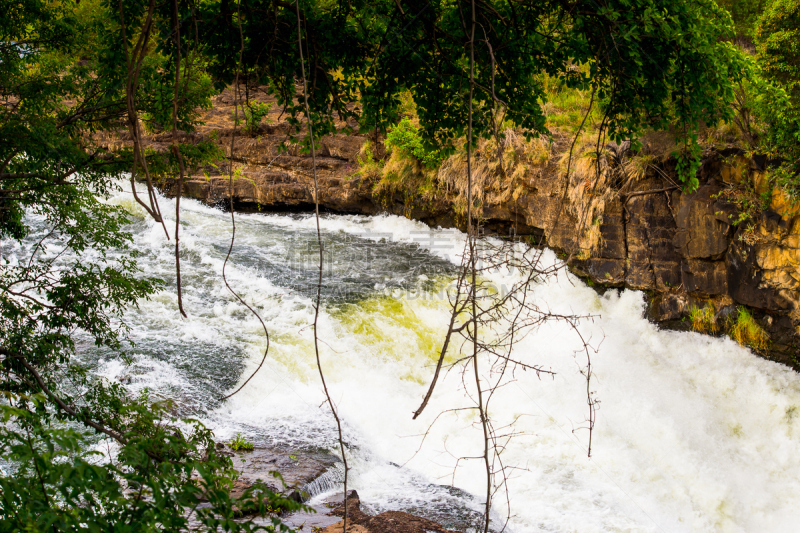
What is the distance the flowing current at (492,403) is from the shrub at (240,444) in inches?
8.5

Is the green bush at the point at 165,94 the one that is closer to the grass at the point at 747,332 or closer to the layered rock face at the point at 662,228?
the layered rock face at the point at 662,228

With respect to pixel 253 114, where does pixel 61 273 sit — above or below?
below

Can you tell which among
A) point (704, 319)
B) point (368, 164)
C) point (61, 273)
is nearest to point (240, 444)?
point (61, 273)

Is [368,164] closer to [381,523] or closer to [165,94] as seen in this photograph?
[165,94]

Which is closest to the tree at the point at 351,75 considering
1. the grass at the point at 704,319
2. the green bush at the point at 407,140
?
the grass at the point at 704,319

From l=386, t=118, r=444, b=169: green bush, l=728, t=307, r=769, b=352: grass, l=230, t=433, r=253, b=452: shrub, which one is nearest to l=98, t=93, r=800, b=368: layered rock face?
l=728, t=307, r=769, b=352: grass

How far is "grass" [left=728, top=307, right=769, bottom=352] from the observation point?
6262 millimetres

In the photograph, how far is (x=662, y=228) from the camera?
7.27m

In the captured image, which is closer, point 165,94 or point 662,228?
point 165,94

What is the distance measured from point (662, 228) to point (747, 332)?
1749 millimetres

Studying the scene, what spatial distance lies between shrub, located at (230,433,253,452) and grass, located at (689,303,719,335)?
236 inches

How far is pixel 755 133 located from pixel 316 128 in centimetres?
533

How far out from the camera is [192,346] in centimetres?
645

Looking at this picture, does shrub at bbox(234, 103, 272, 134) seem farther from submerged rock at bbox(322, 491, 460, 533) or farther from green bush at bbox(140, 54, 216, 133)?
submerged rock at bbox(322, 491, 460, 533)
